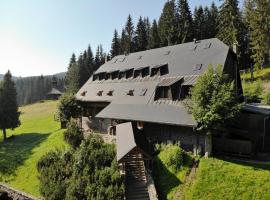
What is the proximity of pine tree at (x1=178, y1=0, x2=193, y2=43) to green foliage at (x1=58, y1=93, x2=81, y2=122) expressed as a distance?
35.0 meters

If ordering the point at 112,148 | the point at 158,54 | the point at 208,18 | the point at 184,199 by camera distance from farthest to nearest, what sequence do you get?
1. the point at 208,18
2. the point at 158,54
3. the point at 112,148
4. the point at 184,199

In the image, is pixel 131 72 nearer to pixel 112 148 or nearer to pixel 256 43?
pixel 112 148

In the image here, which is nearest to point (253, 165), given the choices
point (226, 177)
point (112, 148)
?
point (226, 177)

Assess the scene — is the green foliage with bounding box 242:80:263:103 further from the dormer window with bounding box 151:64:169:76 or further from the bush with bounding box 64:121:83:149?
the bush with bounding box 64:121:83:149

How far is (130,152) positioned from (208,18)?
61.1 metres

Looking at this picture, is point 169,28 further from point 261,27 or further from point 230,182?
point 230,182

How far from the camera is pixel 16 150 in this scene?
134 feet

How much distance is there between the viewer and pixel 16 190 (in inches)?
1099

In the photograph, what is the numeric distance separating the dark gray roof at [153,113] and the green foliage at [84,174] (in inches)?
140

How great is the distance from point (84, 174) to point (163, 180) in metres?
7.16

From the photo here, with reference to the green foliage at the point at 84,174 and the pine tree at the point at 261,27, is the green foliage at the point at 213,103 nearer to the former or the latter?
the green foliage at the point at 84,174

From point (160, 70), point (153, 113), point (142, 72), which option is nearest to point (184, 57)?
point (160, 70)

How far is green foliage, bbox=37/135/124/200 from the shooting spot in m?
21.7

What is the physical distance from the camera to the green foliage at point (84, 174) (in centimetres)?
2167
